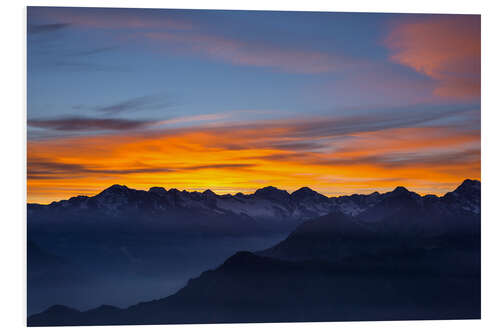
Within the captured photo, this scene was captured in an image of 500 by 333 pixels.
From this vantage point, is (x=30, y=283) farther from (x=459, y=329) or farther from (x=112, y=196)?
(x=459, y=329)

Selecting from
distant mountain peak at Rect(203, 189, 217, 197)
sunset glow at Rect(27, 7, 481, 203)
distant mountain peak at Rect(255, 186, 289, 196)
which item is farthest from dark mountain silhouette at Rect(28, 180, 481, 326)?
distant mountain peak at Rect(203, 189, 217, 197)

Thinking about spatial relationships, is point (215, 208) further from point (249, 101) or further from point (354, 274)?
point (354, 274)

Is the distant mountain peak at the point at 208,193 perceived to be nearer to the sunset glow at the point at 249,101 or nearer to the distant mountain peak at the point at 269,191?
the sunset glow at the point at 249,101

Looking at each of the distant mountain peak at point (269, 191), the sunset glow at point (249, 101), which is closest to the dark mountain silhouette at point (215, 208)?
the distant mountain peak at point (269, 191)

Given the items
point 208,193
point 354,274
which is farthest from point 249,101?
point 354,274

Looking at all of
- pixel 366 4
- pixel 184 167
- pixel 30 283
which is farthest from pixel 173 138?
pixel 366 4
